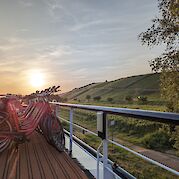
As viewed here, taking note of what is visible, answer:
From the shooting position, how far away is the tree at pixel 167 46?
29.9ft

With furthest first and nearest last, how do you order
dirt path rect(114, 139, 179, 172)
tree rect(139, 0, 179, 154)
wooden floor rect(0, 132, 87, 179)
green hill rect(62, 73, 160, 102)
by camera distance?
green hill rect(62, 73, 160, 102)
dirt path rect(114, 139, 179, 172)
tree rect(139, 0, 179, 154)
wooden floor rect(0, 132, 87, 179)

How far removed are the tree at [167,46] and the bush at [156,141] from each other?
28.3 metres

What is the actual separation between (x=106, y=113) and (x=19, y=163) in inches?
70.5

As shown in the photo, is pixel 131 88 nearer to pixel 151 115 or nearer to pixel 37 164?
pixel 37 164

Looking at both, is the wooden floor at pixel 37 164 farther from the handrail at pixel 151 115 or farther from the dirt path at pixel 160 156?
the dirt path at pixel 160 156

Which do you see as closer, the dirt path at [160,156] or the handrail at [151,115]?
the handrail at [151,115]

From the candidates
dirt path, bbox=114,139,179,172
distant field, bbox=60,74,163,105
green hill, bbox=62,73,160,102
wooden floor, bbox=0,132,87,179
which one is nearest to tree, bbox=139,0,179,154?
wooden floor, bbox=0,132,87,179

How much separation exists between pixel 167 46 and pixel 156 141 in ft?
100

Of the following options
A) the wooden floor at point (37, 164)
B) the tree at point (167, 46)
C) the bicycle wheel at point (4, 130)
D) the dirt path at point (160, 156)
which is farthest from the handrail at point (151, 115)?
the dirt path at point (160, 156)

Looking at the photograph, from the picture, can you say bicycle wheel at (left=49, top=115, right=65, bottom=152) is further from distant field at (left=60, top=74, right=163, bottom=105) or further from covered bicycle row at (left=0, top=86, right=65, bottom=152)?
distant field at (left=60, top=74, right=163, bottom=105)

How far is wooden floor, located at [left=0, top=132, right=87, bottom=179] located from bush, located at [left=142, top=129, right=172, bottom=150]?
3380 cm

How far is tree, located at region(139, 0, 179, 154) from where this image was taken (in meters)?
9.12

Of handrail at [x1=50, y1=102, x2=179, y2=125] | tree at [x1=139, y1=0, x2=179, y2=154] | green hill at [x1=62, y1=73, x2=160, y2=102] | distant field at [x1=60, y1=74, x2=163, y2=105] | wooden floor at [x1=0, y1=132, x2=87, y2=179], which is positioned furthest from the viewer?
green hill at [x1=62, y1=73, x2=160, y2=102]

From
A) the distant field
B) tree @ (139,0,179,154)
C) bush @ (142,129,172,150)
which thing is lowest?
bush @ (142,129,172,150)
